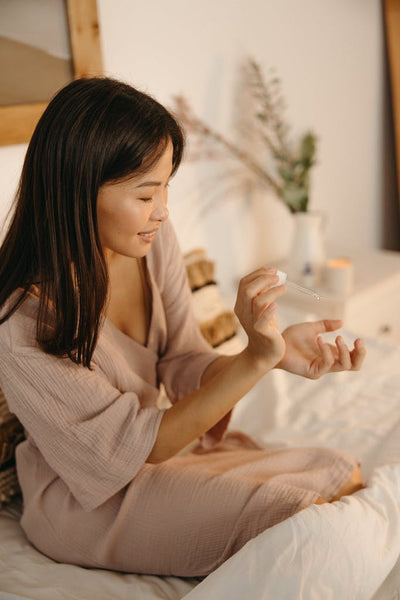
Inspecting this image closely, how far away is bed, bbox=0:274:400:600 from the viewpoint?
0.83 metres

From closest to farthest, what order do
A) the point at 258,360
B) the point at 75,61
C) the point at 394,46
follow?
the point at 258,360 → the point at 75,61 → the point at 394,46

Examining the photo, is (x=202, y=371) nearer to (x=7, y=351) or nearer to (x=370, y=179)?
(x=7, y=351)

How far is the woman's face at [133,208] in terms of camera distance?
3.08ft

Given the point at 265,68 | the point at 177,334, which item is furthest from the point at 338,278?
the point at 177,334

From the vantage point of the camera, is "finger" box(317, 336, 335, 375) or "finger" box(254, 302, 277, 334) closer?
"finger" box(254, 302, 277, 334)

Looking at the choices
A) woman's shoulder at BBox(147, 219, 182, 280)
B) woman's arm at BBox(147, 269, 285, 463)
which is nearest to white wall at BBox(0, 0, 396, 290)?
woman's shoulder at BBox(147, 219, 182, 280)

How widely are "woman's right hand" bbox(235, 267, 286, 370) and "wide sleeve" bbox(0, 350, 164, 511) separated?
0.20 meters

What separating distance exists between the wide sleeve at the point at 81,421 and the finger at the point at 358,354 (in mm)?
304

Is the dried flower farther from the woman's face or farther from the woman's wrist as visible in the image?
the woman's wrist

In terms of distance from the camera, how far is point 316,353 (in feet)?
3.64

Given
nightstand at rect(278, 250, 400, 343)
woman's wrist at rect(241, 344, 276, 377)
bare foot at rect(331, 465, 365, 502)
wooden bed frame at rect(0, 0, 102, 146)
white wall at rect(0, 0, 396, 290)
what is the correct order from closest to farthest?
woman's wrist at rect(241, 344, 276, 377) < bare foot at rect(331, 465, 365, 502) < wooden bed frame at rect(0, 0, 102, 146) < white wall at rect(0, 0, 396, 290) < nightstand at rect(278, 250, 400, 343)

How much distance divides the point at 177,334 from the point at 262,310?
417mm

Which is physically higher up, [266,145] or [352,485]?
[266,145]

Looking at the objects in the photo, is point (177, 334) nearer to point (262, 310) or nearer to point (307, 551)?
point (262, 310)
